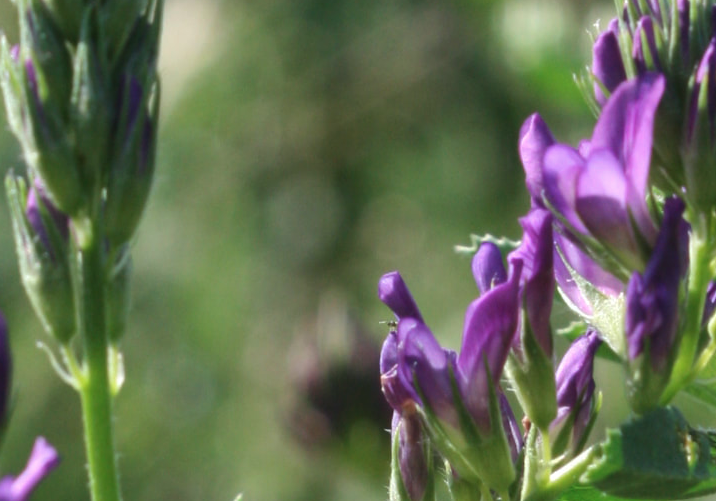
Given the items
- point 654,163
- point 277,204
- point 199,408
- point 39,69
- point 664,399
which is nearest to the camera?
point 39,69

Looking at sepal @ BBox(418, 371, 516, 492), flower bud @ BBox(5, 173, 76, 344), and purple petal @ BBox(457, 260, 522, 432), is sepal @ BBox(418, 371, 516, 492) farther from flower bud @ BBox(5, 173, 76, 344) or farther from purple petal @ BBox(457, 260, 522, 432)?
flower bud @ BBox(5, 173, 76, 344)

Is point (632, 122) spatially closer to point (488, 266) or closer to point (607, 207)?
point (607, 207)

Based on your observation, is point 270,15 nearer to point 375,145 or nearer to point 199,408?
point 375,145

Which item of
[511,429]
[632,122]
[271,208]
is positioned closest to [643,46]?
[632,122]

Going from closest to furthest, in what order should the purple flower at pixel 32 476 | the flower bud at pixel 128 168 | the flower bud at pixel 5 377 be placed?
1. the purple flower at pixel 32 476
2. the flower bud at pixel 5 377
3. the flower bud at pixel 128 168

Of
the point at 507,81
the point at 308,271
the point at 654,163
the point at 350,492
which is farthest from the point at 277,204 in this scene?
the point at 654,163

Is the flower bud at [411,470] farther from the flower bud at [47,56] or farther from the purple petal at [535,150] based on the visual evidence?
the flower bud at [47,56]

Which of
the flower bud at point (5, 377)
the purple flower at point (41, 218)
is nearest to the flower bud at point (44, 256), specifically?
the purple flower at point (41, 218)
